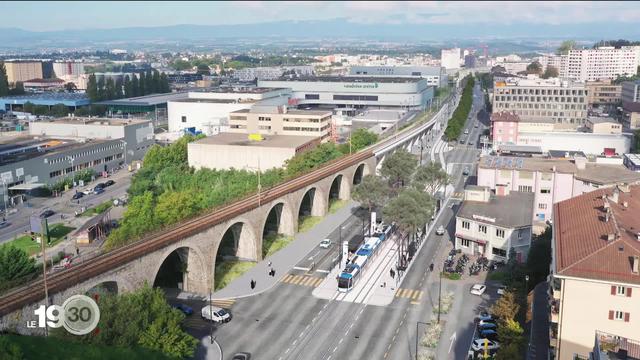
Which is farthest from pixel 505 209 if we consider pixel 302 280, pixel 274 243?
pixel 274 243

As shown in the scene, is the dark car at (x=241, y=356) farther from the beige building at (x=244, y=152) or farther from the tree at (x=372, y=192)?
the beige building at (x=244, y=152)

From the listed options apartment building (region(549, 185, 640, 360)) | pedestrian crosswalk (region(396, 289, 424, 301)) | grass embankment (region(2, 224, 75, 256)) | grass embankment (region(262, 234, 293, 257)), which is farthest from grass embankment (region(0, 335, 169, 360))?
grass embankment (region(2, 224, 75, 256))

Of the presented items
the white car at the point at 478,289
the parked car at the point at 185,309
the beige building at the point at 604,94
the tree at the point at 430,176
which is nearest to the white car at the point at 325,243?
the tree at the point at 430,176

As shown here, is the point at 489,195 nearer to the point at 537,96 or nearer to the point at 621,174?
the point at 621,174

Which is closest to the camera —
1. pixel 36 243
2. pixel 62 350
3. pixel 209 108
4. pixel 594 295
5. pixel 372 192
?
pixel 62 350

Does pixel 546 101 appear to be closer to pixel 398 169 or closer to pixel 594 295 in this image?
pixel 398 169

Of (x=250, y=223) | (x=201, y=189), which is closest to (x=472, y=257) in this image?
(x=250, y=223)

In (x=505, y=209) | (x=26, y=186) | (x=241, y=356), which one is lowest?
(x=241, y=356)
